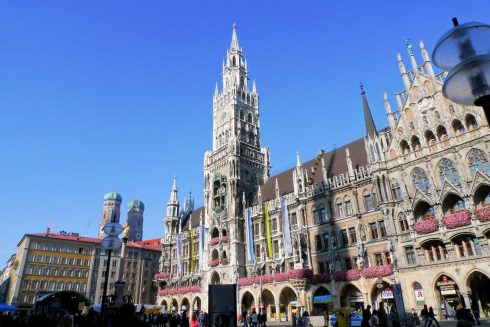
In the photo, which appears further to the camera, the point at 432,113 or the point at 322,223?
the point at 322,223

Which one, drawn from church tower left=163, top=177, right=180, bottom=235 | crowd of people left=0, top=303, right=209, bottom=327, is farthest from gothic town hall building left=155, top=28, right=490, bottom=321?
crowd of people left=0, top=303, right=209, bottom=327

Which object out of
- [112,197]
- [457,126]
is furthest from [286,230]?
[112,197]

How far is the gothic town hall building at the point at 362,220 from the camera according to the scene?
94.4ft

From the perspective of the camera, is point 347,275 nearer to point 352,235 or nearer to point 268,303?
point 352,235

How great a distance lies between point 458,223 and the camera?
28219 mm

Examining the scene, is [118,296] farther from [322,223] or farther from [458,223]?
[458,223]

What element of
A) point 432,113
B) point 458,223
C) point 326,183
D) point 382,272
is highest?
point 432,113

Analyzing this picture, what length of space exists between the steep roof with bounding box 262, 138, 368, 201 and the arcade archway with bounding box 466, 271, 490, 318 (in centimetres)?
1562

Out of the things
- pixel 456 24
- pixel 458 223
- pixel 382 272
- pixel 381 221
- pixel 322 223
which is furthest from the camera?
pixel 322 223

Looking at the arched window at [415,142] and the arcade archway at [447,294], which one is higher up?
the arched window at [415,142]

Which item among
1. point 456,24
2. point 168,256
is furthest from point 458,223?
point 168,256

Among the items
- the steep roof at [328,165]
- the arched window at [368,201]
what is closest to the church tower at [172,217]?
the steep roof at [328,165]

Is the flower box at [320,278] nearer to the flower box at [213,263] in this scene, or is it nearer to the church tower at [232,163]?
the church tower at [232,163]

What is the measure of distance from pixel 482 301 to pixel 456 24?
104 ft
